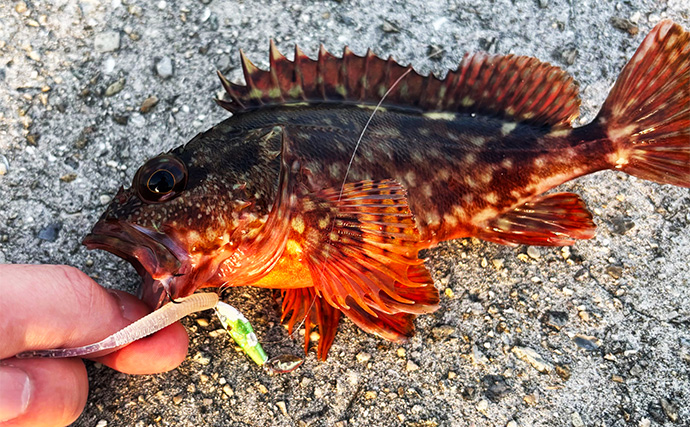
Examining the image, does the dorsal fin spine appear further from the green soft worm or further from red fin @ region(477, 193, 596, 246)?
red fin @ region(477, 193, 596, 246)

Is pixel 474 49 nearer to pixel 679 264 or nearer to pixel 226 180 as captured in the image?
pixel 679 264

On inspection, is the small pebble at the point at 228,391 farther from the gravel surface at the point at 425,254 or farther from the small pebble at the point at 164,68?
the small pebble at the point at 164,68

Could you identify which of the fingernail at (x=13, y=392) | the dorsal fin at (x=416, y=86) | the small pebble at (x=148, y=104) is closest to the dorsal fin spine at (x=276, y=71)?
the dorsal fin at (x=416, y=86)

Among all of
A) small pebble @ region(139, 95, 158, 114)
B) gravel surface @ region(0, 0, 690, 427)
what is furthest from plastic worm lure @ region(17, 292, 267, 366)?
small pebble @ region(139, 95, 158, 114)

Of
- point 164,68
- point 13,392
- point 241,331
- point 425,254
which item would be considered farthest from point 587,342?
point 164,68

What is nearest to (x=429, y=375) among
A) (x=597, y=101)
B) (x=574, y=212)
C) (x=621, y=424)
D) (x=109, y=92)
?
(x=621, y=424)
